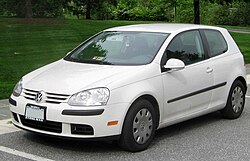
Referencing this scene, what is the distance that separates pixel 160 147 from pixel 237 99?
7.06 feet

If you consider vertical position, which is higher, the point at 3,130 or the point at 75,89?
the point at 75,89

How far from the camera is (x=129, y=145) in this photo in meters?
5.40

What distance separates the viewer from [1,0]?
31250mm

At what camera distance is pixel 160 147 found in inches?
227

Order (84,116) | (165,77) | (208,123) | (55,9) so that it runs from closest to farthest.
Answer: (84,116), (165,77), (208,123), (55,9)

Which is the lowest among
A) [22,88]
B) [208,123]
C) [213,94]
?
[208,123]

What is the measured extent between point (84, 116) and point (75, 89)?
34 cm

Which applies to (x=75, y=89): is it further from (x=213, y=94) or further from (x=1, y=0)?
(x=1, y=0)

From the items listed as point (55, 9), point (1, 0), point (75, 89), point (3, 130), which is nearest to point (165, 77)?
point (75, 89)

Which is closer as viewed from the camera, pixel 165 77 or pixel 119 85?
pixel 119 85

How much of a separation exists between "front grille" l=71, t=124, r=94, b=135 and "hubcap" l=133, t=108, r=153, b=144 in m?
0.56

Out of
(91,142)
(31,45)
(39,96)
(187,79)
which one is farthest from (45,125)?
(31,45)

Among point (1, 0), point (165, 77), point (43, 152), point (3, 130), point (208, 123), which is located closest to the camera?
point (43, 152)

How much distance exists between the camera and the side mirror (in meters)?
5.89
